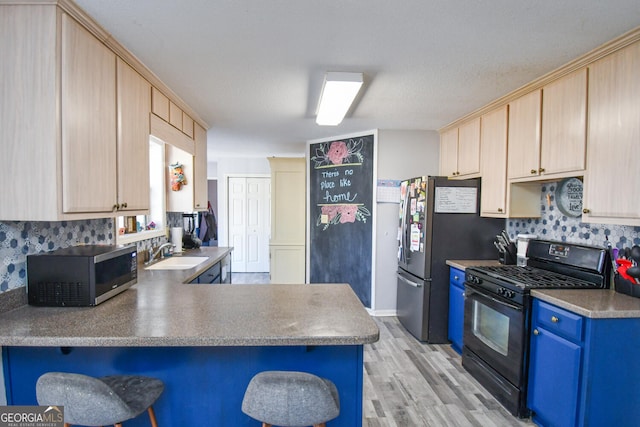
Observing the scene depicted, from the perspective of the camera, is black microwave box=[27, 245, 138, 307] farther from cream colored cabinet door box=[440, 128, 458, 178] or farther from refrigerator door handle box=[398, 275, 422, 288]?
cream colored cabinet door box=[440, 128, 458, 178]

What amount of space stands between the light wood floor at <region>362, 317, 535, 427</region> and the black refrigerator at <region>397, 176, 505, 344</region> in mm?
316

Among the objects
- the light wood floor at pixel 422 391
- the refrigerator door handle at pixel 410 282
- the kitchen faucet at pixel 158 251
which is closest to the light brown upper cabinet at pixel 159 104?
the kitchen faucet at pixel 158 251

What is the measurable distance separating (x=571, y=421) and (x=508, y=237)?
1.64m

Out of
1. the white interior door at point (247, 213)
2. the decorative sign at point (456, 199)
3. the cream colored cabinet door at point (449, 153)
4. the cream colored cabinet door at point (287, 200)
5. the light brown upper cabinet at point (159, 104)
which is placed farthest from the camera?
the white interior door at point (247, 213)

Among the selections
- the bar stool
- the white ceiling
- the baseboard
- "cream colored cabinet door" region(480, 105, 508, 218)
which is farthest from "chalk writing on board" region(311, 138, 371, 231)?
the bar stool

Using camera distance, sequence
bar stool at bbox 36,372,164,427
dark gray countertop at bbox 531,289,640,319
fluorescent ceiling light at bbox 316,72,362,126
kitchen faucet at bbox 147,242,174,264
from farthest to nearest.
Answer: kitchen faucet at bbox 147,242,174,264 < fluorescent ceiling light at bbox 316,72,362,126 < dark gray countertop at bbox 531,289,640,319 < bar stool at bbox 36,372,164,427

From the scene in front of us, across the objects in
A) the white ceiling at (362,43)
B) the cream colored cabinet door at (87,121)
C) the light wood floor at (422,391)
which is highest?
the white ceiling at (362,43)

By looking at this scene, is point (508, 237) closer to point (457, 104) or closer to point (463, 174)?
point (463, 174)

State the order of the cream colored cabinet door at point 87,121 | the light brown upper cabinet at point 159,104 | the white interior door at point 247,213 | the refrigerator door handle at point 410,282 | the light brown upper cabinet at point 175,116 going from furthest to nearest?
the white interior door at point 247,213
the refrigerator door handle at point 410,282
the light brown upper cabinet at point 175,116
the light brown upper cabinet at point 159,104
the cream colored cabinet door at point 87,121

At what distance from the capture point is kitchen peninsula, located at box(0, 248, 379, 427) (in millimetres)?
1306

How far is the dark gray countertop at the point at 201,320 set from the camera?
1.25 metres

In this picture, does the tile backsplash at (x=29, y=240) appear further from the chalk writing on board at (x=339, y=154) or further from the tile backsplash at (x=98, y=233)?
the chalk writing on board at (x=339, y=154)

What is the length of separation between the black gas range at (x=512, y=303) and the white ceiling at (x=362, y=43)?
1352mm

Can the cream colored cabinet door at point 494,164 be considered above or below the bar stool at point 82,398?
above
